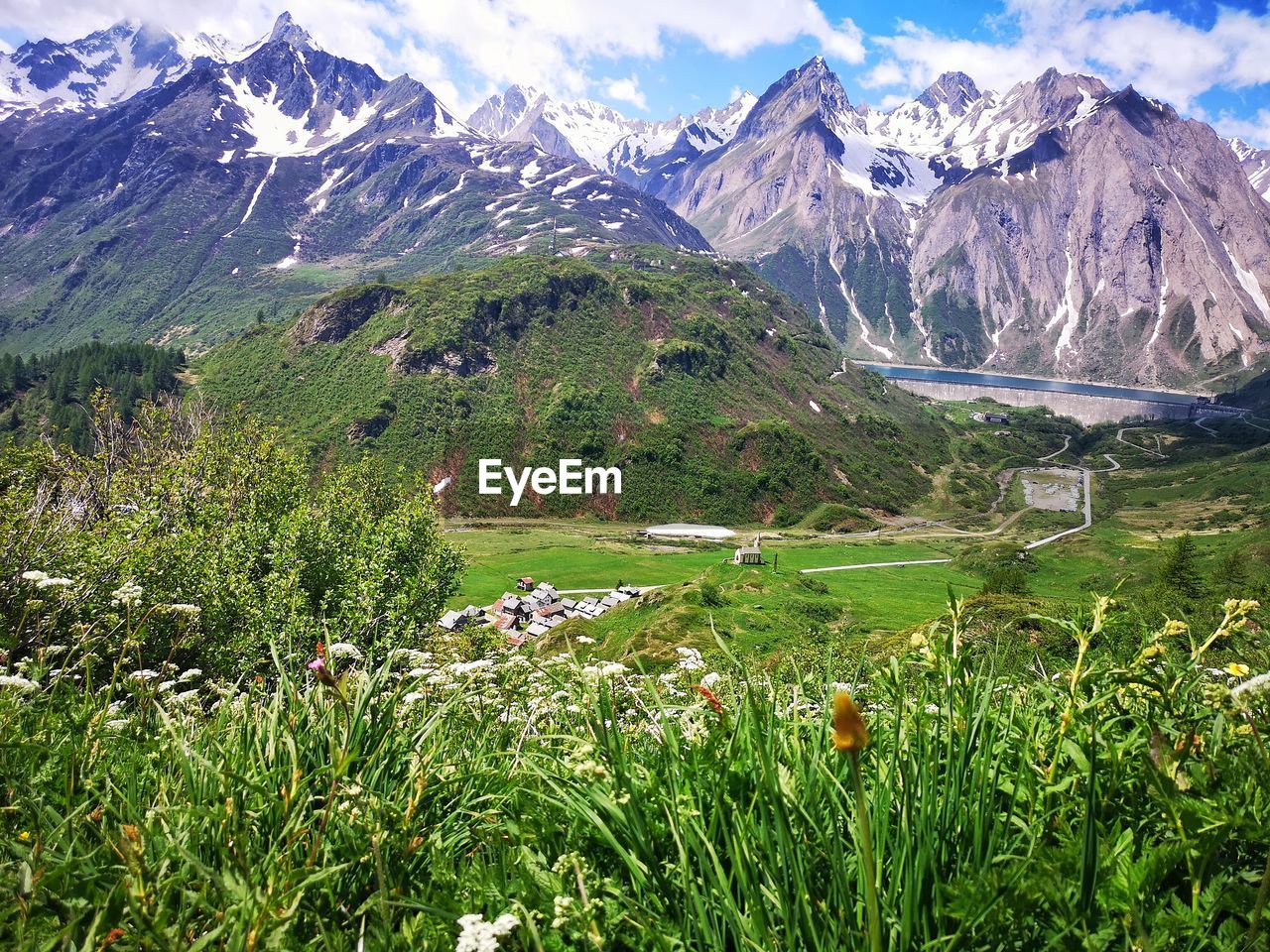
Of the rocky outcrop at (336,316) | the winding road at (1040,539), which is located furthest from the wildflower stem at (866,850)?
the rocky outcrop at (336,316)

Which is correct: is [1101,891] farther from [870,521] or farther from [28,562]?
[870,521]

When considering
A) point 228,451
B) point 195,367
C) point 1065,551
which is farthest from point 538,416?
point 228,451

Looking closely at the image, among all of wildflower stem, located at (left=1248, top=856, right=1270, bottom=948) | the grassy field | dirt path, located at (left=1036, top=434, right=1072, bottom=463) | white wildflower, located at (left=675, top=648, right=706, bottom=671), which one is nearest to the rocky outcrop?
the grassy field

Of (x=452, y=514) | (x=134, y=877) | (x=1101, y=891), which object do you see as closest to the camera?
(x=1101, y=891)

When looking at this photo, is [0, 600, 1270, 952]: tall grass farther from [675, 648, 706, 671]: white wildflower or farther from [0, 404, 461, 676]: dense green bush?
[0, 404, 461, 676]: dense green bush

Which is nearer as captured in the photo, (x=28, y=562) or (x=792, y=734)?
(x=792, y=734)

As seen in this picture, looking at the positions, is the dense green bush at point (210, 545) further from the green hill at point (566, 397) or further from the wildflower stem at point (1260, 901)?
the green hill at point (566, 397)
